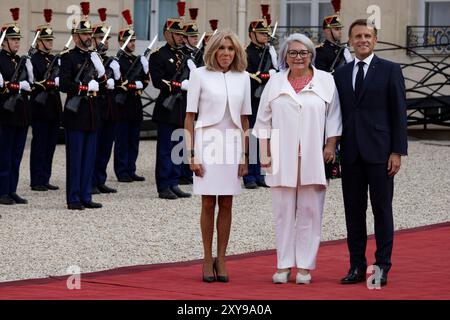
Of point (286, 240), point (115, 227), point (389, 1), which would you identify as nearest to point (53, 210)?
point (115, 227)

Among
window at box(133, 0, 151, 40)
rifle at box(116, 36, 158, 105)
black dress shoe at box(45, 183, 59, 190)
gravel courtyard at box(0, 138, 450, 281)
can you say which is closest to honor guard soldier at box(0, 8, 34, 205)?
gravel courtyard at box(0, 138, 450, 281)

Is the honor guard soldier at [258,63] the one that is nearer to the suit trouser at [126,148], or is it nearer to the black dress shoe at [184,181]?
the black dress shoe at [184,181]

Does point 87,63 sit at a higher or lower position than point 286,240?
higher

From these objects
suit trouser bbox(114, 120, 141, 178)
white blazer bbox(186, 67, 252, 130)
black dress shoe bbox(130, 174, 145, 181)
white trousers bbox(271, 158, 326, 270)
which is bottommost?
black dress shoe bbox(130, 174, 145, 181)

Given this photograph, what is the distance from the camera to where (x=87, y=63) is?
14.8 metres

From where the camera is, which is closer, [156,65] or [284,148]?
[284,148]

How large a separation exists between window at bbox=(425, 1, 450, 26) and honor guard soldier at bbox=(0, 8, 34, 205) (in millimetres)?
12575

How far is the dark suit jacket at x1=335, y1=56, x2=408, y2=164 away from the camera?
976 cm

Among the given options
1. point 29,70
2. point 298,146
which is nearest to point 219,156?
point 298,146

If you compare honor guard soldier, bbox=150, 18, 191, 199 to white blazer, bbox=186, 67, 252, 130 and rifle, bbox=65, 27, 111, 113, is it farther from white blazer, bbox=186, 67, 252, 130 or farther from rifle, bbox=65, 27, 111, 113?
white blazer, bbox=186, 67, 252, 130

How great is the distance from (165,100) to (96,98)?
4.05 ft

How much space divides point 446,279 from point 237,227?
3.62m

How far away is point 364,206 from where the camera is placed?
10000 millimetres
